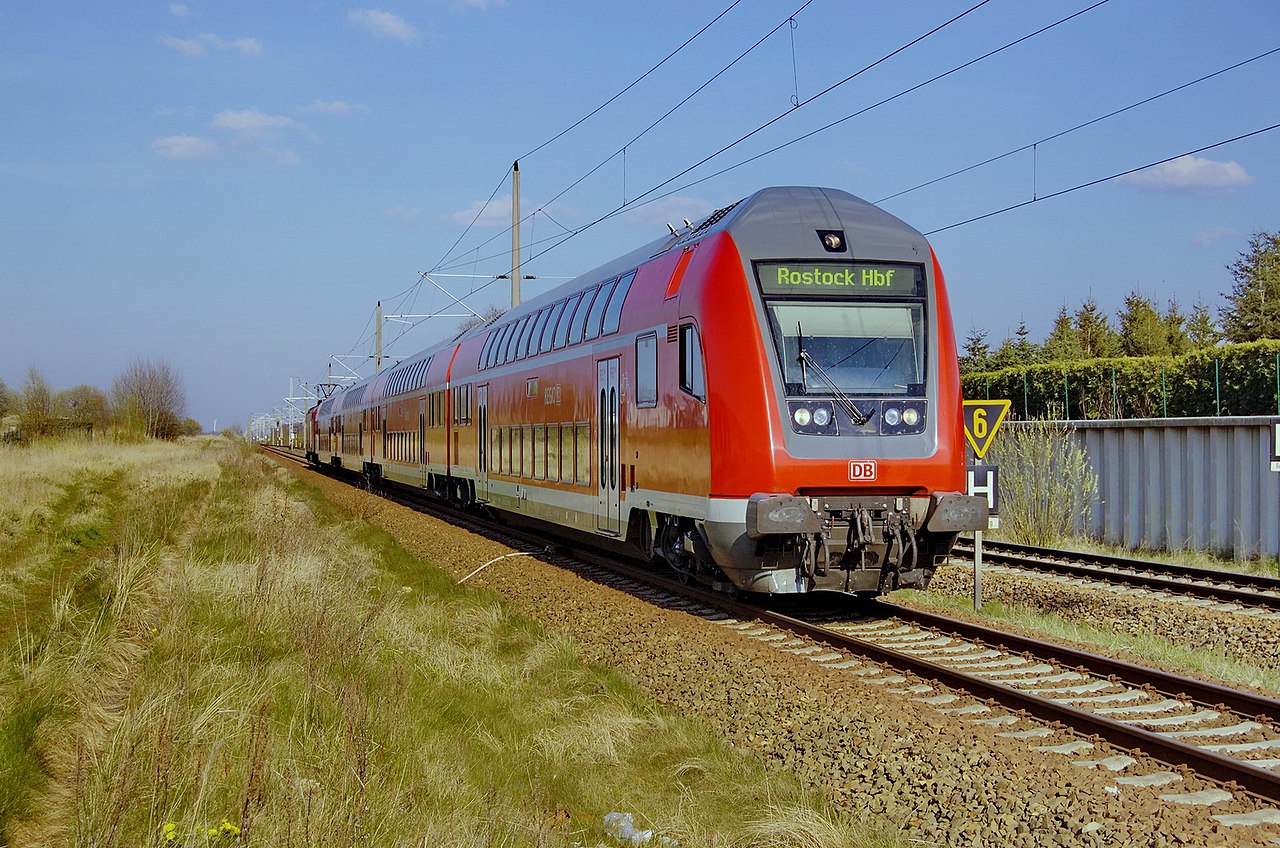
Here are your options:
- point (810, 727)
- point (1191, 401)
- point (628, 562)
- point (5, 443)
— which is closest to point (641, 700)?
point (810, 727)

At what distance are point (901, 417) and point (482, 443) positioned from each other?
1132 cm

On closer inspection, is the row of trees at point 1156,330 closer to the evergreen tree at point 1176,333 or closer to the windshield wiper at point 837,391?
the evergreen tree at point 1176,333

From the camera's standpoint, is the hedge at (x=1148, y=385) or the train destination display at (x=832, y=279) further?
the hedge at (x=1148, y=385)

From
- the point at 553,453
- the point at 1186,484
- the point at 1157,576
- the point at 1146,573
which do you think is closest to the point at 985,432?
the point at 1157,576

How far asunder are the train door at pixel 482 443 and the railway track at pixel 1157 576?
8.11 meters

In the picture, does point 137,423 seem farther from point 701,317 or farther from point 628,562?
point 701,317

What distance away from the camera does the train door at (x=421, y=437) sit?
1009 inches

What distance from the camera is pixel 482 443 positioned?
19.6 metres

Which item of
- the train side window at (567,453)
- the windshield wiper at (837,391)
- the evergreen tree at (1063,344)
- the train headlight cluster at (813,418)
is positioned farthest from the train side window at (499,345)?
the evergreen tree at (1063,344)

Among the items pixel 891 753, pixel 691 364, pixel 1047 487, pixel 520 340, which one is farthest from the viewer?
pixel 1047 487

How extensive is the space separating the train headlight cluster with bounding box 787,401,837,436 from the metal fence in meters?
7.08

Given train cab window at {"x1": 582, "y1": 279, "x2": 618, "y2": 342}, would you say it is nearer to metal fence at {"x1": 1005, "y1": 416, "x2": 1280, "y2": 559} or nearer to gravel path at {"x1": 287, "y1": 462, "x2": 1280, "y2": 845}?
gravel path at {"x1": 287, "y1": 462, "x2": 1280, "y2": 845}

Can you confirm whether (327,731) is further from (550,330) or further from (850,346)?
(550,330)

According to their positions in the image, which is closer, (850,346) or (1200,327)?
(850,346)
